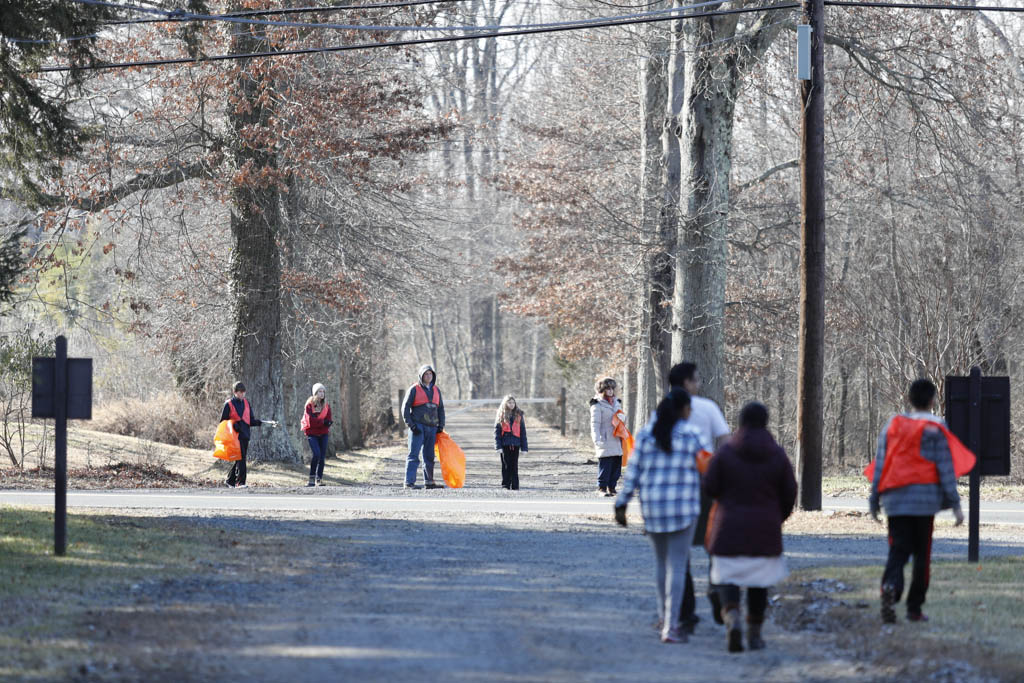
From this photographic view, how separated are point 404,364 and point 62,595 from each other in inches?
2928

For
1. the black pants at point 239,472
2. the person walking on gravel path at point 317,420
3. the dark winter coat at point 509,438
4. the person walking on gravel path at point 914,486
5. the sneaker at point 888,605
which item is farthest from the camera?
the black pants at point 239,472

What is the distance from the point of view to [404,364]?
3292 inches

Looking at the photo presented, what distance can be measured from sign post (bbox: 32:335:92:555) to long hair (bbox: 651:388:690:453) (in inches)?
211

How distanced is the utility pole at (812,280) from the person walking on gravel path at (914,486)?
7.29m

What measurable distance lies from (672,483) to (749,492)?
1.63 ft

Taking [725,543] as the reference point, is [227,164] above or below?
above

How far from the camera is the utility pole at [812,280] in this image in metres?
16.0

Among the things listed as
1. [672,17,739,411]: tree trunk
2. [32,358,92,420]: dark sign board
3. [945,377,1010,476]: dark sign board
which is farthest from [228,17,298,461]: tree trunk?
[945,377,1010,476]: dark sign board

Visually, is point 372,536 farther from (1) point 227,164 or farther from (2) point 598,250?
(2) point 598,250

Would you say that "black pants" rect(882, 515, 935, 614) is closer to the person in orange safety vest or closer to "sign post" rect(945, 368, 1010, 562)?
the person in orange safety vest

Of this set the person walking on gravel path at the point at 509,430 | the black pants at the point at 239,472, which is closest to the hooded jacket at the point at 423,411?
the person walking on gravel path at the point at 509,430

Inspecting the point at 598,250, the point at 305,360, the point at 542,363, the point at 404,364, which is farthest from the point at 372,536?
the point at 404,364

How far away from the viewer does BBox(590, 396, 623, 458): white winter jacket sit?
18.6 m

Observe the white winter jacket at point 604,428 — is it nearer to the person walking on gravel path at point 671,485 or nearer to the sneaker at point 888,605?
the sneaker at point 888,605
